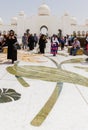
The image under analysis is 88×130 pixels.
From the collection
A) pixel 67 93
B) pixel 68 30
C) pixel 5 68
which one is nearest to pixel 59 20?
pixel 68 30

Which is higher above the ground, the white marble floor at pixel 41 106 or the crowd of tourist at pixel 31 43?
the crowd of tourist at pixel 31 43

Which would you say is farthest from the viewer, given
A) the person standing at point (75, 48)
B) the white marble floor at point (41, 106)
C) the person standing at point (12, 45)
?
the person standing at point (75, 48)

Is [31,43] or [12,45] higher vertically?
[12,45]

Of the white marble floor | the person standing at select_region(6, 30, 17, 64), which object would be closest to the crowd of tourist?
the person standing at select_region(6, 30, 17, 64)

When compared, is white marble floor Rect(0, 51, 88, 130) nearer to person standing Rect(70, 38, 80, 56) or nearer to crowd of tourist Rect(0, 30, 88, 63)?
crowd of tourist Rect(0, 30, 88, 63)

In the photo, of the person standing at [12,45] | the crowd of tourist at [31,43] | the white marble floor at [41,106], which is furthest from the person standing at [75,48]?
the white marble floor at [41,106]

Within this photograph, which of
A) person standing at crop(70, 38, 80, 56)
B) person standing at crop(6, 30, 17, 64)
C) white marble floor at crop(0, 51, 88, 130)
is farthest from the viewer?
person standing at crop(70, 38, 80, 56)

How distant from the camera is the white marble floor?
434cm

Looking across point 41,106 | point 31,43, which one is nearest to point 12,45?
point 41,106

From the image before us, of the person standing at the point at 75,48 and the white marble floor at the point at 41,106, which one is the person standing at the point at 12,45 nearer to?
the white marble floor at the point at 41,106

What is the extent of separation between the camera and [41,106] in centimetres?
528

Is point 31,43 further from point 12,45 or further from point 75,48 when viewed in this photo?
point 12,45

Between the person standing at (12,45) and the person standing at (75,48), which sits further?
the person standing at (75,48)

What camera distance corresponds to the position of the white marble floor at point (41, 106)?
4.34 meters
